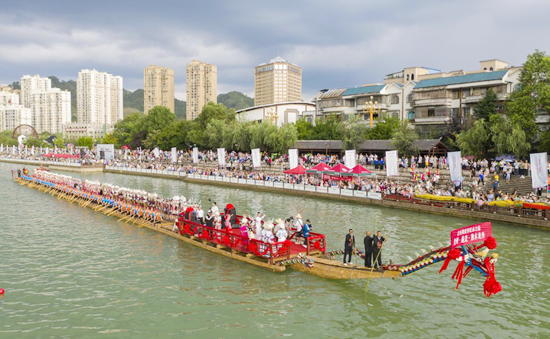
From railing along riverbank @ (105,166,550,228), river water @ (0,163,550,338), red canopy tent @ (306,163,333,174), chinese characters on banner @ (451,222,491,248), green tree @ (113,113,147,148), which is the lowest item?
river water @ (0,163,550,338)

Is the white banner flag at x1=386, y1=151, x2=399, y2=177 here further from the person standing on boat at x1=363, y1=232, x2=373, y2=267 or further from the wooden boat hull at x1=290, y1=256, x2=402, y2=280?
the person standing on boat at x1=363, y1=232, x2=373, y2=267

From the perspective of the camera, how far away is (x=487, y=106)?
147ft

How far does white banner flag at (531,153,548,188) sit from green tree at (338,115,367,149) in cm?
2483

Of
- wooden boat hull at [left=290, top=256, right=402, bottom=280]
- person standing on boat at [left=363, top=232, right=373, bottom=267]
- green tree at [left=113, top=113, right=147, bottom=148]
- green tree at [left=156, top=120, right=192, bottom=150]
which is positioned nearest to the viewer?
wooden boat hull at [left=290, top=256, right=402, bottom=280]

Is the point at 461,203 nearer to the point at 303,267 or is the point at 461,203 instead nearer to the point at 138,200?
the point at 303,267

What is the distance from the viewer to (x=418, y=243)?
2033cm

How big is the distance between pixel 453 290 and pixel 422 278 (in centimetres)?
143

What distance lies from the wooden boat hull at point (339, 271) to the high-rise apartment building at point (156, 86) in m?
193

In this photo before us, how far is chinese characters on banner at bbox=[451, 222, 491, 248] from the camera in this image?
9.83 meters

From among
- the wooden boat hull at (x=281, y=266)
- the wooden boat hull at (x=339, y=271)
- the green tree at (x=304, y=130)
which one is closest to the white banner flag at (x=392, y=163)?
the wooden boat hull at (x=281, y=266)

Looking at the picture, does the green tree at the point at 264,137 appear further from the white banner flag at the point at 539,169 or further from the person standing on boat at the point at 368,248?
the person standing on boat at the point at 368,248

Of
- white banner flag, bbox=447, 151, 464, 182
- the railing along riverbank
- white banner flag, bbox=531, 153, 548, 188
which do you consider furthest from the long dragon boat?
white banner flag, bbox=447, 151, 464, 182

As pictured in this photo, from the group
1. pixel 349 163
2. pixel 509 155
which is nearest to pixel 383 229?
pixel 349 163

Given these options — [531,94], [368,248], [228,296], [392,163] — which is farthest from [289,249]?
[531,94]
